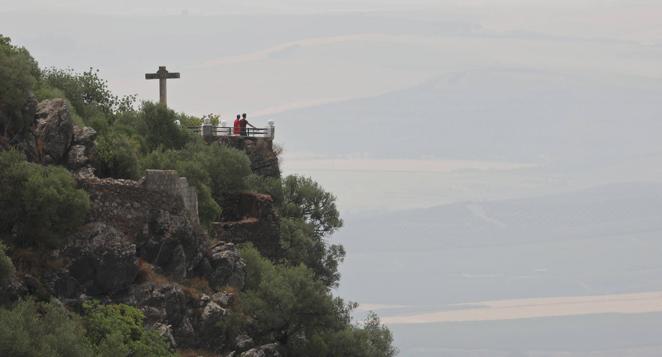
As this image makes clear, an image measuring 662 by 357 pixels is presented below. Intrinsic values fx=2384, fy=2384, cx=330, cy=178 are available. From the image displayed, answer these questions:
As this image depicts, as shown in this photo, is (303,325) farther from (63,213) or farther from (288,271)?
(63,213)

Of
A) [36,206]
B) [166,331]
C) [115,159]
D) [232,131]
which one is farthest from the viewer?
[232,131]

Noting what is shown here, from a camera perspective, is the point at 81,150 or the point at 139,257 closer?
the point at 139,257

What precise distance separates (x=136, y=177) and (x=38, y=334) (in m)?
20.3

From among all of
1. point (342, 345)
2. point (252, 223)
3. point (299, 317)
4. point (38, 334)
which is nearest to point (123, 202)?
point (299, 317)

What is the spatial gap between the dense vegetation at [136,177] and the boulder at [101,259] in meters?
0.77

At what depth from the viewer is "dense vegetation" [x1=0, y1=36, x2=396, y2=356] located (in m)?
87.6

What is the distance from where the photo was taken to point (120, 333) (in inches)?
3492

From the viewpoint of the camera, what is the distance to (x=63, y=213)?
301ft

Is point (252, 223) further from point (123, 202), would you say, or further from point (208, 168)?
point (123, 202)

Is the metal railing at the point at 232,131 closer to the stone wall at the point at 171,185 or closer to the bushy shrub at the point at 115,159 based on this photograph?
the bushy shrub at the point at 115,159

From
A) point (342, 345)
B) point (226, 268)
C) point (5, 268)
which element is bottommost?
point (342, 345)

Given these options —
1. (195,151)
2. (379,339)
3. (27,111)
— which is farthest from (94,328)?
(195,151)

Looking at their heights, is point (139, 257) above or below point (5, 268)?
above

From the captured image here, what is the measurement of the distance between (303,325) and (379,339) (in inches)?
212
